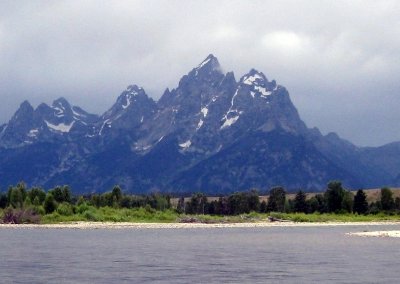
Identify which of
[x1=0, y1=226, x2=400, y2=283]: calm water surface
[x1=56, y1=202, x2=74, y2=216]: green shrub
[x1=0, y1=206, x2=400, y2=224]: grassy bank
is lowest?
[x1=0, y1=226, x2=400, y2=283]: calm water surface

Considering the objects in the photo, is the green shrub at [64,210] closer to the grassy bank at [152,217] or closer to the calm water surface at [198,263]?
the grassy bank at [152,217]

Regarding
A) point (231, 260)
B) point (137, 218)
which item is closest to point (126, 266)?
point (231, 260)

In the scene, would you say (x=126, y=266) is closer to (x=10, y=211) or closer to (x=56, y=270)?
(x=56, y=270)

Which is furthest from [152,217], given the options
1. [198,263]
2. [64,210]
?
[198,263]

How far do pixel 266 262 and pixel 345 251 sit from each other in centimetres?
1529

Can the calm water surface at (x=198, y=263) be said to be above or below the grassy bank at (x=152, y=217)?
below

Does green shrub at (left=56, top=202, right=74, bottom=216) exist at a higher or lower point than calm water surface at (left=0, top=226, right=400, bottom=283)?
higher

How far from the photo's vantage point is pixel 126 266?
5453 cm

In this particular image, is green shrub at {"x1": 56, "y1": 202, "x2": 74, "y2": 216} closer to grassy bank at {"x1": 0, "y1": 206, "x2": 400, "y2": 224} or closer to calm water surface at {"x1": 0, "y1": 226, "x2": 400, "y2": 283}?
grassy bank at {"x1": 0, "y1": 206, "x2": 400, "y2": 224}

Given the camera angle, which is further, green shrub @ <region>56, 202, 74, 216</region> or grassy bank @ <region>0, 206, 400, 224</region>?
green shrub @ <region>56, 202, 74, 216</region>

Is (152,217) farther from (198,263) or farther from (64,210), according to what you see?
(198,263)

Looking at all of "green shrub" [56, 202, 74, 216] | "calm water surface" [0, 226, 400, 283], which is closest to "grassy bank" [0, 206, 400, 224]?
"green shrub" [56, 202, 74, 216]

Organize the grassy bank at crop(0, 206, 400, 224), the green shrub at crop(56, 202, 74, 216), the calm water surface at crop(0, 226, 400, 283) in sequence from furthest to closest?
the green shrub at crop(56, 202, 74, 216) < the grassy bank at crop(0, 206, 400, 224) < the calm water surface at crop(0, 226, 400, 283)

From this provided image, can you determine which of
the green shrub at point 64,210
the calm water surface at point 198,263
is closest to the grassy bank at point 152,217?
the green shrub at point 64,210
